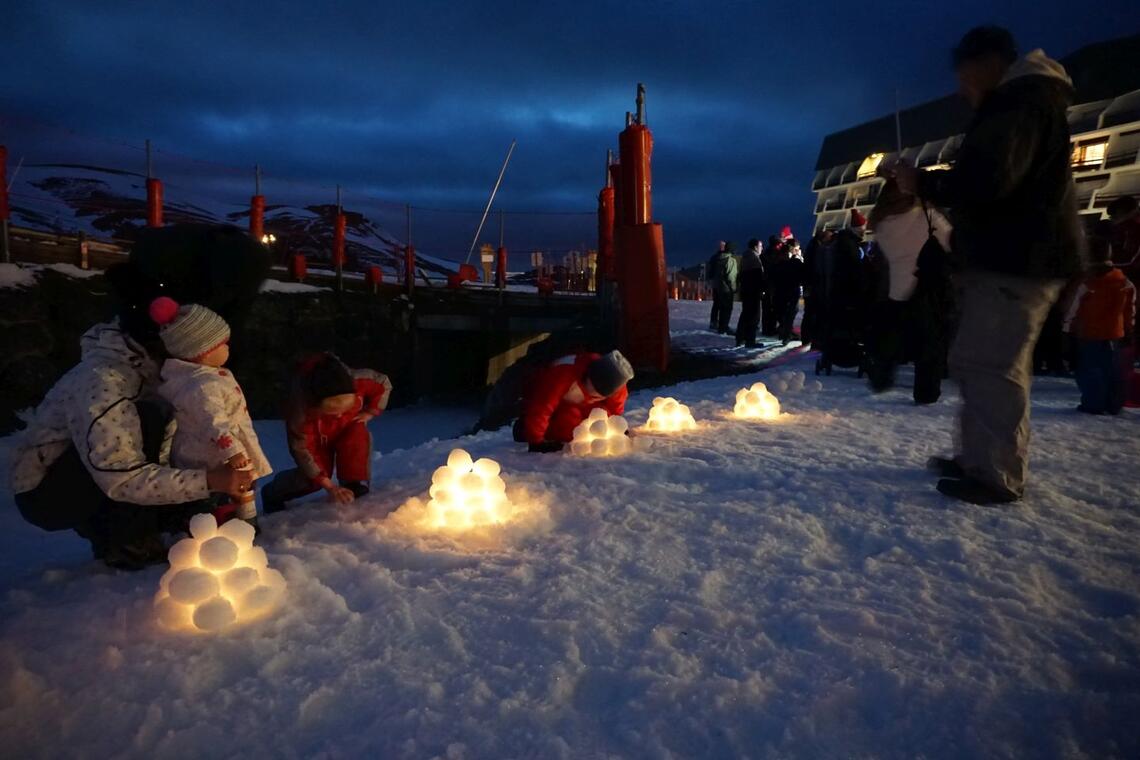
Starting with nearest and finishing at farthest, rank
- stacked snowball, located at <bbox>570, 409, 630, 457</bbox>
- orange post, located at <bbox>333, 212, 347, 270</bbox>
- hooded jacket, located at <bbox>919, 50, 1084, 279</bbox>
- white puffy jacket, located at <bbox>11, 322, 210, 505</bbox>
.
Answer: white puffy jacket, located at <bbox>11, 322, 210, 505</bbox> < hooded jacket, located at <bbox>919, 50, 1084, 279</bbox> < stacked snowball, located at <bbox>570, 409, 630, 457</bbox> < orange post, located at <bbox>333, 212, 347, 270</bbox>

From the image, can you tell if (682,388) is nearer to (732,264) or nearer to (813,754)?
(732,264)

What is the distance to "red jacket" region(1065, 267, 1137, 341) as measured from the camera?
15.7ft

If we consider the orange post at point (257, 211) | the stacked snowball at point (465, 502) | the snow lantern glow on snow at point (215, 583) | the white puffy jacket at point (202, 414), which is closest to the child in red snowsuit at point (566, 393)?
the stacked snowball at point (465, 502)

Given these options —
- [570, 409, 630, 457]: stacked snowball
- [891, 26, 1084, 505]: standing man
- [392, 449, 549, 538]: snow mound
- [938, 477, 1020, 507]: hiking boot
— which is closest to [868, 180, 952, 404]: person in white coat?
[891, 26, 1084, 505]: standing man

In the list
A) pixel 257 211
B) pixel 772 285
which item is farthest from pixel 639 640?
pixel 257 211

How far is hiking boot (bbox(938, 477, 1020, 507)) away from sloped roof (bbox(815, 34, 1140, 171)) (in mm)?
19028

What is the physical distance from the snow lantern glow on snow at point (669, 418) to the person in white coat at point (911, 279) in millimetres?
1442

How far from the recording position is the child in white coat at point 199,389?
235cm

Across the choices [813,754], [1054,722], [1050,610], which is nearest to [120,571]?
[813,754]

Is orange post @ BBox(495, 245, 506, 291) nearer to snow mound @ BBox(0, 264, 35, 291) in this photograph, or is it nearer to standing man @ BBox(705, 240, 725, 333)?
standing man @ BBox(705, 240, 725, 333)

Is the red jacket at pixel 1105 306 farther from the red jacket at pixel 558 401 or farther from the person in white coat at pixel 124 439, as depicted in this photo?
the person in white coat at pixel 124 439

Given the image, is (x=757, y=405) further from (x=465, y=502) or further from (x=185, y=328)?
(x=185, y=328)

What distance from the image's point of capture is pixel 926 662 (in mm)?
1738

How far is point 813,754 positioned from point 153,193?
34.6 ft
